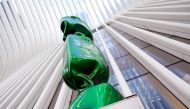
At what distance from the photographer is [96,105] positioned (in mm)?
596

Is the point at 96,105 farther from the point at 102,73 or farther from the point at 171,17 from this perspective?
the point at 171,17

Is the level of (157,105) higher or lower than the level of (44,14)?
lower

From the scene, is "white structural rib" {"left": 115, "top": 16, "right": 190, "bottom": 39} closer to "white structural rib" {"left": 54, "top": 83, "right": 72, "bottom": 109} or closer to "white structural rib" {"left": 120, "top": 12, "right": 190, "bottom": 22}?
"white structural rib" {"left": 120, "top": 12, "right": 190, "bottom": 22}

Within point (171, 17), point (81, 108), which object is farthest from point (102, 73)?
point (171, 17)

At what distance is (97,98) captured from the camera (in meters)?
0.62

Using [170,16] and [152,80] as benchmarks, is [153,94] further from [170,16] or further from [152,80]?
[170,16]

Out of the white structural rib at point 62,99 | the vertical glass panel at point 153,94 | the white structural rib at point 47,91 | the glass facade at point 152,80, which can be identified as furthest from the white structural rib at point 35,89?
the vertical glass panel at point 153,94

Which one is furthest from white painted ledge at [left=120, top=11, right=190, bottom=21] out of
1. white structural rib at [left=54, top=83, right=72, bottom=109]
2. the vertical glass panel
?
white structural rib at [left=54, top=83, right=72, bottom=109]

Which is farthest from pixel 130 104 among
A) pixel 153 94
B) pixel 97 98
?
pixel 153 94

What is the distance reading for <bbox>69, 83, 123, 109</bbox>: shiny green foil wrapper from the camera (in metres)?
0.60

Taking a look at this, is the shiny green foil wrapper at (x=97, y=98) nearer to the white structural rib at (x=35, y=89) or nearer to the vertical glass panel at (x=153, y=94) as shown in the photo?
the vertical glass panel at (x=153, y=94)

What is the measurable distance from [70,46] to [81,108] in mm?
316

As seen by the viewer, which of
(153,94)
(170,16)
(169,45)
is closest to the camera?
(153,94)

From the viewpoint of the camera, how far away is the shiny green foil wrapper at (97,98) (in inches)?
23.8
